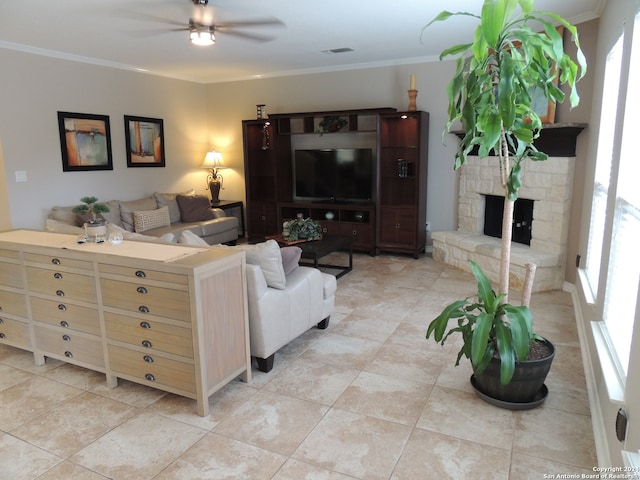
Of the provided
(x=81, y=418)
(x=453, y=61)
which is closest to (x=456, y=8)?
(x=453, y=61)

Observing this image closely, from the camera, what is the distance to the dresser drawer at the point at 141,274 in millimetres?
2385

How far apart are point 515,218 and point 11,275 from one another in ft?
16.6

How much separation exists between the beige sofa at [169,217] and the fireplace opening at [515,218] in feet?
12.1

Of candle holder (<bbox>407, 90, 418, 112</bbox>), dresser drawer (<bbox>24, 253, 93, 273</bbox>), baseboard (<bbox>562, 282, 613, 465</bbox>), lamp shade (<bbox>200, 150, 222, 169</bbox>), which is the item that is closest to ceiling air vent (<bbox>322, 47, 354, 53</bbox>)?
candle holder (<bbox>407, 90, 418, 112</bbox>)

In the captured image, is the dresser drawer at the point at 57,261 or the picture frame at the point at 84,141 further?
the picture frame at the point at 84,141

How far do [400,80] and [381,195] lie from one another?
1610 millimetres

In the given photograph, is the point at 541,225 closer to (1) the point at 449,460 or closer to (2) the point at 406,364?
(2) the point at 406,364

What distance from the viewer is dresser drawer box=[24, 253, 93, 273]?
8.95ft

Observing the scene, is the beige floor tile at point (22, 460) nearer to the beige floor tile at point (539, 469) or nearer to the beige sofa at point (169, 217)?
the beige floor tile at point (539, 469)

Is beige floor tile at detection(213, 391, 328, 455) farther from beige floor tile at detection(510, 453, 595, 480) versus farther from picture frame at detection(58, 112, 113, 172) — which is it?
picture frame at detection(58, 112, 113, 172)

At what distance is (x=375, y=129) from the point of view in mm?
6211

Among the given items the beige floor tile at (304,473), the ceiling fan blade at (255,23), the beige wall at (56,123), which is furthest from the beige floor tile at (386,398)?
the beige wall at (56,123)

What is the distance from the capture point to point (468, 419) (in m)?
2.47

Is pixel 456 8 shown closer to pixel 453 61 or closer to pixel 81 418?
pixel 453 61
